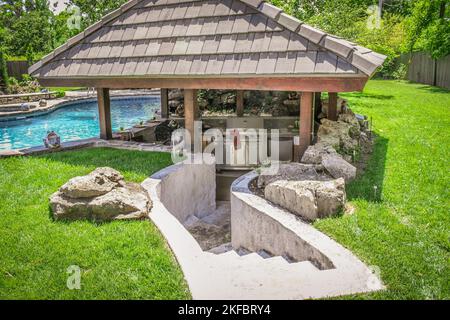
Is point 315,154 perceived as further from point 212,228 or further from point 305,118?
point 212,228

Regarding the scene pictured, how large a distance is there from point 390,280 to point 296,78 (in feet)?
13.3

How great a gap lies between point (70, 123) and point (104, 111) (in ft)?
35.0

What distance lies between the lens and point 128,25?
30.5 ft

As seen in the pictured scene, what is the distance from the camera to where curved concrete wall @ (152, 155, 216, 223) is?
24.2 feet

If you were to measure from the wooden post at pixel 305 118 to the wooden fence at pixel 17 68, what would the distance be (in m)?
32.1

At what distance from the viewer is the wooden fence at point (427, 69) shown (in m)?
23.7

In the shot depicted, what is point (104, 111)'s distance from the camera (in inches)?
412

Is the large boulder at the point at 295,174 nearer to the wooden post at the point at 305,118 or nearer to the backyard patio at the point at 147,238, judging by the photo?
the backyard patio at the point at 147,238

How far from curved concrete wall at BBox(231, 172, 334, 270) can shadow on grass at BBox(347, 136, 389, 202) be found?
4.99 ft

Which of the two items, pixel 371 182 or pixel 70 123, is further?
pixel 70 123

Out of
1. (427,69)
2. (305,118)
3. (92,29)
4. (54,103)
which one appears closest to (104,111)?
(92,29)
